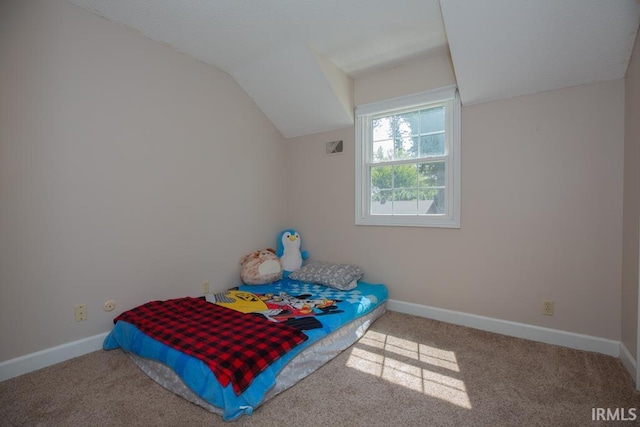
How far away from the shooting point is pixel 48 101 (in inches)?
78.2

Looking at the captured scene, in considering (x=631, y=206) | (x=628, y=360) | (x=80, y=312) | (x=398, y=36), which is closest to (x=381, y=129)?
(x=398, y=36)

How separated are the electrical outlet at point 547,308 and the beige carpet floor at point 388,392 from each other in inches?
9.4

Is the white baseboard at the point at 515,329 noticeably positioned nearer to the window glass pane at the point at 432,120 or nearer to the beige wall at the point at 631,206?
the beige wall at the point at 631,206

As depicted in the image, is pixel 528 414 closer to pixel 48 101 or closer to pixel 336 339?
pixel 336 339

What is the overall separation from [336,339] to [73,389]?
1.59 m

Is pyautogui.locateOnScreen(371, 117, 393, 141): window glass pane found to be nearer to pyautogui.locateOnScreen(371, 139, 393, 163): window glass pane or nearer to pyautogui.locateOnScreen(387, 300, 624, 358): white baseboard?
pyautogui.locateOnScreen(371, 139, 393, 163): window glass pane

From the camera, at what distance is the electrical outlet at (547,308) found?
7.65ft

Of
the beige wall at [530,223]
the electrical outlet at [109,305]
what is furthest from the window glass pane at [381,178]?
the electrical outlet at [109,305]

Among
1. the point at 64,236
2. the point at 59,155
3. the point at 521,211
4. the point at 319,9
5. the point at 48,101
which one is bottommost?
the point at 64,236

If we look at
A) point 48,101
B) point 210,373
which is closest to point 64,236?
point 48,101

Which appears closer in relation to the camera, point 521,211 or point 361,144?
point 521,211

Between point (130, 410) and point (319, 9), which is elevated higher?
point (319, 9)

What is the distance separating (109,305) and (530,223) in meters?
3.27

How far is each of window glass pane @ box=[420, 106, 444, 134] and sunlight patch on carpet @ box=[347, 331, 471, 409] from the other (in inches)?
75.3
